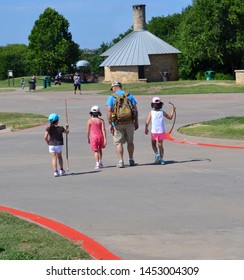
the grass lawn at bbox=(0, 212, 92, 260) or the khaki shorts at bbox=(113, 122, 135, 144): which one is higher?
the khaki shorts at bbox=(113, 122, 135, 144)

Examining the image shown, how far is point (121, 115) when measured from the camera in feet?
48.1

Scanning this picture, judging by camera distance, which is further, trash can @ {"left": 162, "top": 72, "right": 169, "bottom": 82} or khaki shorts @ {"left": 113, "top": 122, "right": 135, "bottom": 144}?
trash can @ {"left": 162, "top": 72, "right": 169, "bottom": 82}

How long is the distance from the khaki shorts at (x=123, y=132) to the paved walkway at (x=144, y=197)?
621 millimetres

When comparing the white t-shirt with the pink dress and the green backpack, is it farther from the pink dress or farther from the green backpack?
the pink dress

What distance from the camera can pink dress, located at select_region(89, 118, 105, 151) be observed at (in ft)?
49.5

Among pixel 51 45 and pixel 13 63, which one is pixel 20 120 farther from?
pixel 13 63

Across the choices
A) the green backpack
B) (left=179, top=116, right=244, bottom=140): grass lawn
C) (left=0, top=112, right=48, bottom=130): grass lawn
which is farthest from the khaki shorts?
(left=0, top=112, right=48, bottom=130): grass lawn

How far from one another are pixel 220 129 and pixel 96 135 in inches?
257

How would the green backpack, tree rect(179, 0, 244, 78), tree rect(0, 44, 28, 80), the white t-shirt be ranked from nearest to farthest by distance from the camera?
the green backpack
the white t-shirt
tree rect(179, 0, 244, 78)
tree rect(0, 44, 28, 80)

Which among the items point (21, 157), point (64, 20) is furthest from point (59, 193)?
point (64, 20)

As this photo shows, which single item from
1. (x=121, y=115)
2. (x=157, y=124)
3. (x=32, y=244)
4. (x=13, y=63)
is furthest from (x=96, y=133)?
(x=13, y=63)

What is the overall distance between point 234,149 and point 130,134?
3515 mm

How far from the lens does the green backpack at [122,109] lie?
1463 centimetres

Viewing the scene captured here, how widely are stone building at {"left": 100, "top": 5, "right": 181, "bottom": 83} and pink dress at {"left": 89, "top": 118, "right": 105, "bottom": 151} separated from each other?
48.4 metres
